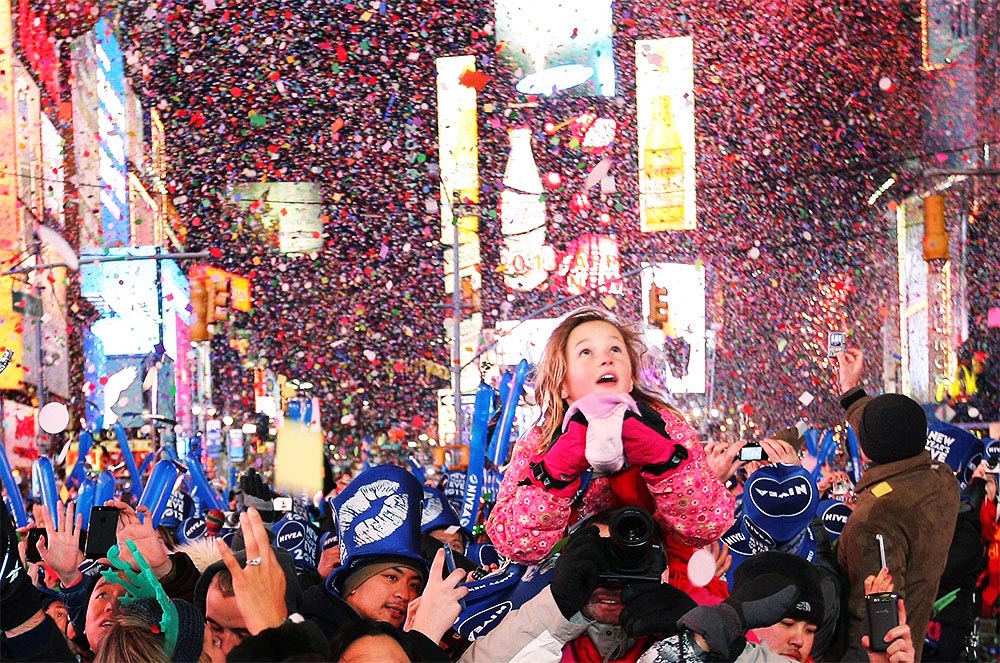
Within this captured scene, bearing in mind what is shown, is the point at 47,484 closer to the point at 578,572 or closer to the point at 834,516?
the point at 834,516

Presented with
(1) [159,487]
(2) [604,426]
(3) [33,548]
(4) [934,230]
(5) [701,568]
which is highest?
(4) [934,230]

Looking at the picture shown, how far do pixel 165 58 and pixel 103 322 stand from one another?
10846 mm

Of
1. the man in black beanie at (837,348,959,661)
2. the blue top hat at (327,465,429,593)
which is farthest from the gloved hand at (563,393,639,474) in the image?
the man in black beanie at (837,348,959,661)

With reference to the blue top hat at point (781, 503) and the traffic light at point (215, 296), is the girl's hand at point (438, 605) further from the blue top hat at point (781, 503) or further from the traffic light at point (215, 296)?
the traffic light at point (215, 296)

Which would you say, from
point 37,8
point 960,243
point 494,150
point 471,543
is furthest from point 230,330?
point 471,543

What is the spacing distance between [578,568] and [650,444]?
311 millimetres

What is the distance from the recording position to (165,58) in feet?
36.2

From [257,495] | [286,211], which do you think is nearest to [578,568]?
[257,495]

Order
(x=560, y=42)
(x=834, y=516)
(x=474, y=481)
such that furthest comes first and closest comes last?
1. (x=560, y=42)
2. (x=474, y=481)
3. (x=834, y=516)

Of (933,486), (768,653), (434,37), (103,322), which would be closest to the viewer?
(768,653)

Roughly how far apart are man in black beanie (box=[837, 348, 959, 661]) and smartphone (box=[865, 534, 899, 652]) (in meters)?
0.49

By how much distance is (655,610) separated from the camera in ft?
7.77

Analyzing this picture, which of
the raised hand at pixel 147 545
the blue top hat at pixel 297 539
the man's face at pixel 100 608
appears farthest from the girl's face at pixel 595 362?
the blue top hat at pixel 297 539

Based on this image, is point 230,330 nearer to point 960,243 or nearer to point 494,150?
point 494,150
